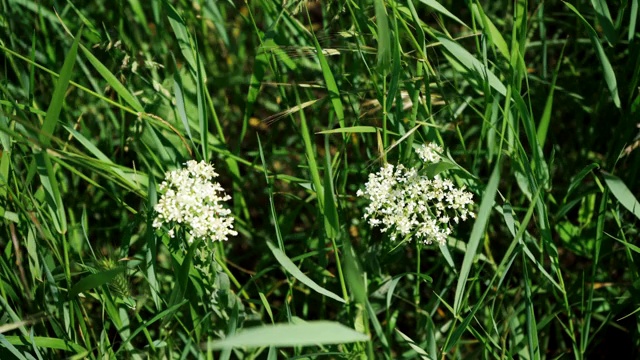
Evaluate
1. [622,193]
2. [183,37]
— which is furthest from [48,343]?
[622,193]

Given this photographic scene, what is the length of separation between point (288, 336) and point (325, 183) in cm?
49

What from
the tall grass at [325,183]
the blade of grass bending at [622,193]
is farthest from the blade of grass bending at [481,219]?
the blade of grass bending at [622,193]

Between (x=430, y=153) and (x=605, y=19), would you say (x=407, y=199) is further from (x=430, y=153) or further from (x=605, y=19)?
(x=605, y=19)

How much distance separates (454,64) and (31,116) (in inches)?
51.7

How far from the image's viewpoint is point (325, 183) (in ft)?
4.40

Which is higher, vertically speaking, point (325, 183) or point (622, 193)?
point (325, 183)

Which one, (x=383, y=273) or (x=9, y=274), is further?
(x=383, y=273)

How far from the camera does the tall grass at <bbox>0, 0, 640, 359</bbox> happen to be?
151cm

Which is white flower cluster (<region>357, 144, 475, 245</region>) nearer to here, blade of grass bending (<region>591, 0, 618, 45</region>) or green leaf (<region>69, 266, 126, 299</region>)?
green leaf (<region>69, 266, 126, 299</region>)

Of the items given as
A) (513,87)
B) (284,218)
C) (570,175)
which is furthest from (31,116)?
(570,175)

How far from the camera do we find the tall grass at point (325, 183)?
4.94 feet

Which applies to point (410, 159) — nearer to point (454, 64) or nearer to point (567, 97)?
point (454, 64)

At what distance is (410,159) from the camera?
164cm

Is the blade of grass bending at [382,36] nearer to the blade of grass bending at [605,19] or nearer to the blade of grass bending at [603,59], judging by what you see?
the blade of grass bending at [603,59]
